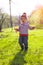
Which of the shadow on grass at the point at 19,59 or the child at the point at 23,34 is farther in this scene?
the child at the point at 23,34

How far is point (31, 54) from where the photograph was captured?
668 cm

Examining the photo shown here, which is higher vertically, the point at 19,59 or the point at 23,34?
the point at 23,34

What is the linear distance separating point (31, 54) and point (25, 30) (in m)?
0.95

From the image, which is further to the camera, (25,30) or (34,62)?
(25,30)

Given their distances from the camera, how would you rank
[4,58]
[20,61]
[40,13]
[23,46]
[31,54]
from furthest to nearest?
1. [40,13]
2. [23,46]
3. [31,54]
4. [4,58]
5. [20,61]

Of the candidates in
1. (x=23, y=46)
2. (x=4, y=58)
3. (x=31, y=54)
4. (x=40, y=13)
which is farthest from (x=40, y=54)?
(x=40, y=13)

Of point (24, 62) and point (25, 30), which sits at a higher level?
point (25, 30)

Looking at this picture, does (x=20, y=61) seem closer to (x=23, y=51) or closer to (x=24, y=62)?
(x=24, y=62)

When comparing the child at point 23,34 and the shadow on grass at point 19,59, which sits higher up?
the child at point 23,34

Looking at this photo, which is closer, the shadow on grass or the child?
the shadow on grass

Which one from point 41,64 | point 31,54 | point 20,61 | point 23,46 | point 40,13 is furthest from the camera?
point 40,13

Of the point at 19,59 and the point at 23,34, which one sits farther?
the point at 23,34

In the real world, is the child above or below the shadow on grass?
above

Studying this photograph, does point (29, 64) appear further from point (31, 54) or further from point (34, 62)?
point (31, 54)
